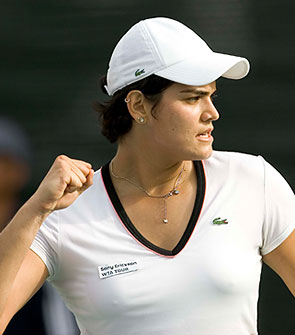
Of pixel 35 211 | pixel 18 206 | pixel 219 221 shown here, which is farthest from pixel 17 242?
pixel 18 206

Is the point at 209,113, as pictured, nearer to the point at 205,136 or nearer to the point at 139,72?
the point at 205,136

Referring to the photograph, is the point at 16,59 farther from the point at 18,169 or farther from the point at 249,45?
the point at 249,45

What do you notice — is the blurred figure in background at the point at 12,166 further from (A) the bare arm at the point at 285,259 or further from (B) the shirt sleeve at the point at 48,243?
(A) the bare arm at the point at 285,259

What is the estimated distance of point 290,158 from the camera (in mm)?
3430

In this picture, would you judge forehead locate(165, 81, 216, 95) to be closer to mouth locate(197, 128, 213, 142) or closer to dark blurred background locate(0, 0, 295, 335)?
mouth locate(197, 128, 213, 142)

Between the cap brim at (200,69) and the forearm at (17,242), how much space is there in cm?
48

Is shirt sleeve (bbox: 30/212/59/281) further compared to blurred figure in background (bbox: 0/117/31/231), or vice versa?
blurred figure in background (bbox: 0/117/31/231)

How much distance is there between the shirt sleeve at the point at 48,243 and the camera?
2436 mm

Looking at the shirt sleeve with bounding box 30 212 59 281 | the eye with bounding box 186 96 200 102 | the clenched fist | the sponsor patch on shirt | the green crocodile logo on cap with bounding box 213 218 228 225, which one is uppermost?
the eye with bounding box 186 96 200 102

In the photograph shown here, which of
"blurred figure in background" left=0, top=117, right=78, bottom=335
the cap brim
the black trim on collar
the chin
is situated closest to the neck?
the black trim on collar

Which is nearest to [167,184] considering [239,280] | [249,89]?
[239,280]

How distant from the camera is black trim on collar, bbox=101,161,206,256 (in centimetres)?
243

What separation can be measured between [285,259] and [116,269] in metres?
0.46

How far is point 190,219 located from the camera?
2.47 m
